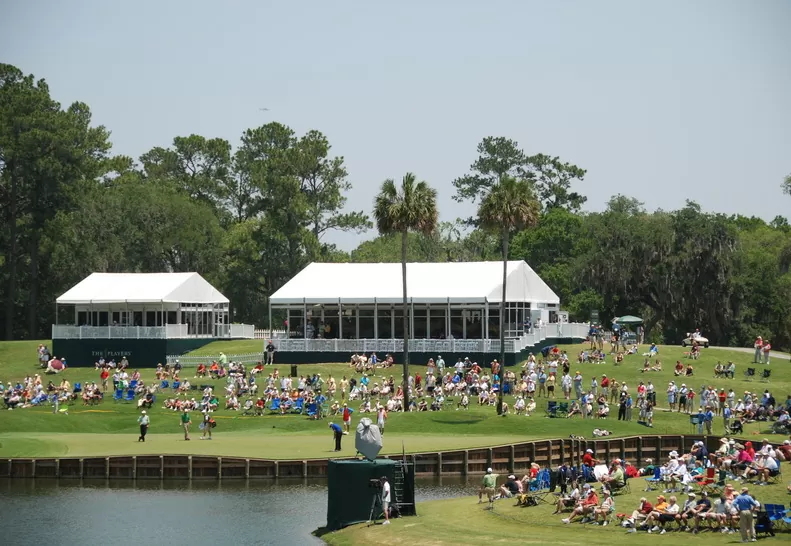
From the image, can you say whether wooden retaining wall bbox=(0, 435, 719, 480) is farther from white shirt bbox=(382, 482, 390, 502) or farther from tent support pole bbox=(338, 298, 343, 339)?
tent support pole bbox=(338, 298, 343, 339)

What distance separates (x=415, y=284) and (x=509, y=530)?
41.4m

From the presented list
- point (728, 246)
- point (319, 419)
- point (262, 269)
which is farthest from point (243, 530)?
point (262, 269)

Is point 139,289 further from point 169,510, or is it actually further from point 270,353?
point 169,510

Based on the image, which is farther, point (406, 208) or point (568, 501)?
point (406, 208)

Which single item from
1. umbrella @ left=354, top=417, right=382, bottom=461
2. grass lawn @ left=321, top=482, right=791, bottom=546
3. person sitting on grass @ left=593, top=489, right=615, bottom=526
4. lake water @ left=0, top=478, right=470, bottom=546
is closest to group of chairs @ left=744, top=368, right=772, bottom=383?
lake water @ left=0, top=478, right=470, bottom=546

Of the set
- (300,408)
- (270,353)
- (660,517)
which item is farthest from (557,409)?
(660,517)

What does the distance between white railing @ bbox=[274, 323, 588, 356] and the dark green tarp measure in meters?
32.7

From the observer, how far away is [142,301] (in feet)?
257

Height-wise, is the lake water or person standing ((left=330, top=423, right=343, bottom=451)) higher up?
person standing ((left=330, top=423, right=343, bottom=451))

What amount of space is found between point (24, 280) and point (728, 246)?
182 feet

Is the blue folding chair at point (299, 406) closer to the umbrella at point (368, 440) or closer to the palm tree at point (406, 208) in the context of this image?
the palm tree at point (406, 208)

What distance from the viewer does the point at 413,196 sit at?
5578 cm

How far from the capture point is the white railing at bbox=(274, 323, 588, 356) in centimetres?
6756

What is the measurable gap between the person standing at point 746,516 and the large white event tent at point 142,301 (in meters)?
52.3
